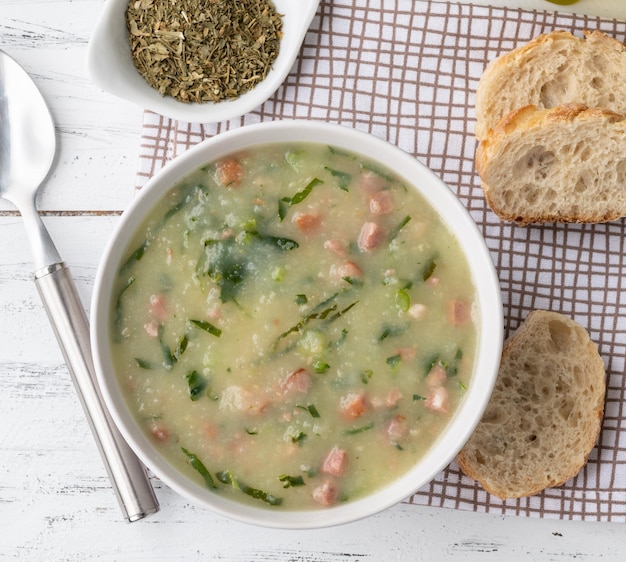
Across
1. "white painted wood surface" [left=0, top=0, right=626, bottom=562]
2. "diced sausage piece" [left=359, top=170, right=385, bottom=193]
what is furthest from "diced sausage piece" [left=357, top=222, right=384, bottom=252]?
"white painted wood surface" [left=0, top=0, right=626, bottom=562]

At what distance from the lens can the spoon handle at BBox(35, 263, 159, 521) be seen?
296cm

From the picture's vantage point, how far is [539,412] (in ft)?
9.87

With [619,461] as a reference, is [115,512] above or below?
below

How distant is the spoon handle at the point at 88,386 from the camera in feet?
9.72

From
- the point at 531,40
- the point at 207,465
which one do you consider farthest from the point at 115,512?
the point at 531,40

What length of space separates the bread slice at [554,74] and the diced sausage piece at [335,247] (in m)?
0.81

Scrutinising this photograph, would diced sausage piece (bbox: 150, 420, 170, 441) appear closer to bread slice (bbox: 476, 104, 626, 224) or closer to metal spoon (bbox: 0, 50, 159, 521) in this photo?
metal spoon (bbox: 0, 50, 159, 521)

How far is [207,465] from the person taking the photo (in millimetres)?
2604

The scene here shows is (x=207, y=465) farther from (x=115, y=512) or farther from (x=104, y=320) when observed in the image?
(x=115, y=512)

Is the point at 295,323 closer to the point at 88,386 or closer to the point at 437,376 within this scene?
the point at 437,376

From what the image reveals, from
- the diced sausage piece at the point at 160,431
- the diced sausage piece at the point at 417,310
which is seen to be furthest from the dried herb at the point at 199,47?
the diced sausage piece at the point at 160,431

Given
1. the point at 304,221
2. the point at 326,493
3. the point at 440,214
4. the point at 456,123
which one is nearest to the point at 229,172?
the point at 304,221

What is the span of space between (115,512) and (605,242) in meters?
2.11

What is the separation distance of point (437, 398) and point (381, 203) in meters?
0.63
